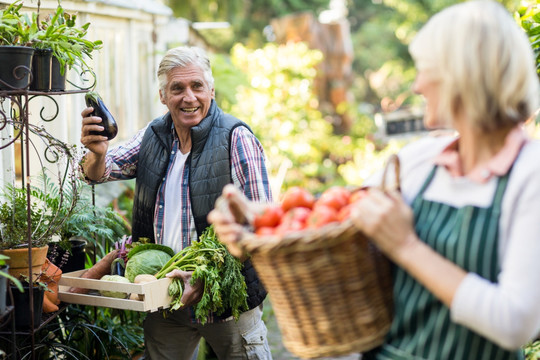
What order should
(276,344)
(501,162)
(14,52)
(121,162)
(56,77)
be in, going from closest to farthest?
(501,162), (14,52), (56,77), (121,162), (276,344)

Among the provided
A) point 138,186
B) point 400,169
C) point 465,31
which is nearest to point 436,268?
point 400,169

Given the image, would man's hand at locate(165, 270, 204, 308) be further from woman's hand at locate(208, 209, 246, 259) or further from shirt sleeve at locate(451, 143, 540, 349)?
shirt sleeve at locate(451, 143, 540, 349)

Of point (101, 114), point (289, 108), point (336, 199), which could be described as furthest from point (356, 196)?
point (289, 108)

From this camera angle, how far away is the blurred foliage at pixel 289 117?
1020 centimetres

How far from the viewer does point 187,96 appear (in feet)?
11.5

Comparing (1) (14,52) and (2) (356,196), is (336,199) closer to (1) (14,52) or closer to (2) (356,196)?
(2) (356,196)

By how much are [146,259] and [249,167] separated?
2.11ft

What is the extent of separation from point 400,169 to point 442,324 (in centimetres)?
44

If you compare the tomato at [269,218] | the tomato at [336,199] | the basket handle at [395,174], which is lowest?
the tomato at [269,218]

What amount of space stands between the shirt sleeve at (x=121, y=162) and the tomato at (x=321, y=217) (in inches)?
75.8

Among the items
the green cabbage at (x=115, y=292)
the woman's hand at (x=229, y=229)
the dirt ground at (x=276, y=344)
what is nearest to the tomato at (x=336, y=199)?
the woman's hand at (x=229, y=229)

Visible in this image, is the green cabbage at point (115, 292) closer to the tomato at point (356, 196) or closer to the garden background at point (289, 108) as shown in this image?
the garden background at point (289, 108)

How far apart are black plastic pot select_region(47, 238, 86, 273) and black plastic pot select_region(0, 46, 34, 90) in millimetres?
1047

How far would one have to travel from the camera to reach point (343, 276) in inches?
71.1
